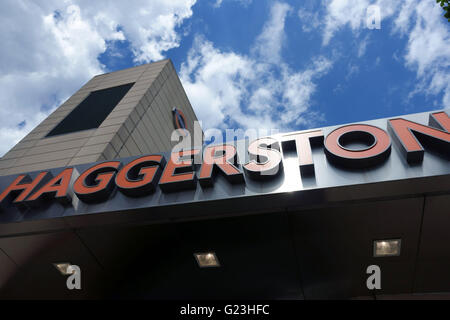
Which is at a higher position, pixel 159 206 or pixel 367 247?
pixel 159 206

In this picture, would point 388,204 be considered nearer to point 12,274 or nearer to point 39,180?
point 39,180

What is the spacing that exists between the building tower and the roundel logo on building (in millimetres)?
75

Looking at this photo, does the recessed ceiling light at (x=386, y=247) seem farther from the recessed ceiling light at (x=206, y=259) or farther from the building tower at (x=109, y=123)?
the building tower at (x=109, y=123)

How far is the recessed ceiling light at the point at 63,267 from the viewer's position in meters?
8.70

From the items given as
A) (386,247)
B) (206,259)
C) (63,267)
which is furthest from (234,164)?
(63,267)

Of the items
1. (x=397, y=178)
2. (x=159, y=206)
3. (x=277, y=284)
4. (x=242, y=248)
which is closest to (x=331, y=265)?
(x=277, y=284)

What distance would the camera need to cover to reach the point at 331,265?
803 cm

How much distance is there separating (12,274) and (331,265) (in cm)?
892

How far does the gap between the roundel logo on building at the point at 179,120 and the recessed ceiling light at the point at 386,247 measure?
18662 millimetres

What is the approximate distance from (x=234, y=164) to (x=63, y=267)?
18.5 ft

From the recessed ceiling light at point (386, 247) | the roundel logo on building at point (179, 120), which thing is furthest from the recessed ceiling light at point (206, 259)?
the roundel logo on building at point (179, 120)

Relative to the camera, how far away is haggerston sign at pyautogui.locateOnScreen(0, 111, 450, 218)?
6.83 m

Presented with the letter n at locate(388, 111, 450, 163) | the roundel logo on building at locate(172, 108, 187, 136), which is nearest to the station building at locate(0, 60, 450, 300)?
the letter n at locate(388, 111, 450, 163)
